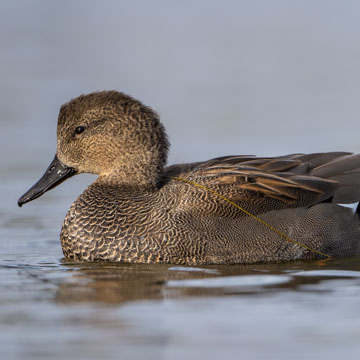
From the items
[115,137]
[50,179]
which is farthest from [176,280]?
[50,179]

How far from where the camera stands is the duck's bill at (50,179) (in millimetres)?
8438

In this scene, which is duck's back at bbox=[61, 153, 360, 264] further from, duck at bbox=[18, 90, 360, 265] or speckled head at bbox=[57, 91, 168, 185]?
speckled head at bbox=[57, 91, 168, 185]

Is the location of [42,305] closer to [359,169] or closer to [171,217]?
[171,217]

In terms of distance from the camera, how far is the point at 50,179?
27.8ft

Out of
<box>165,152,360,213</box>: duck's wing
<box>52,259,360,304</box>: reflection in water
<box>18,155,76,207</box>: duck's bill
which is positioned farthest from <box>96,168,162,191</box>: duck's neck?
<box>52,259,360,304</box>: reflection in water

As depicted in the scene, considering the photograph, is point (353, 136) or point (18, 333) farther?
point (353, 136)

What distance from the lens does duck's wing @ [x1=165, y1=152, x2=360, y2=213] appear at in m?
8.01

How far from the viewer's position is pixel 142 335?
5.43 m

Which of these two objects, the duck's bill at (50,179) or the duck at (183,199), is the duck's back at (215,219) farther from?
the duck's bill at (50,179)

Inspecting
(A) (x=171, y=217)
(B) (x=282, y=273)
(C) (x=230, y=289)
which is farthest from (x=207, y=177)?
(C) (x=230, y=289)

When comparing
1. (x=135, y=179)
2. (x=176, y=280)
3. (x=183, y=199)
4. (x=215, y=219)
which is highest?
(x=135, y=179)

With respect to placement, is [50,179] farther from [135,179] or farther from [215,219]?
[215,219]

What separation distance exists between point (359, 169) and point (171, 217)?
1.76 meters

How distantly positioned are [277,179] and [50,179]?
192 cm
